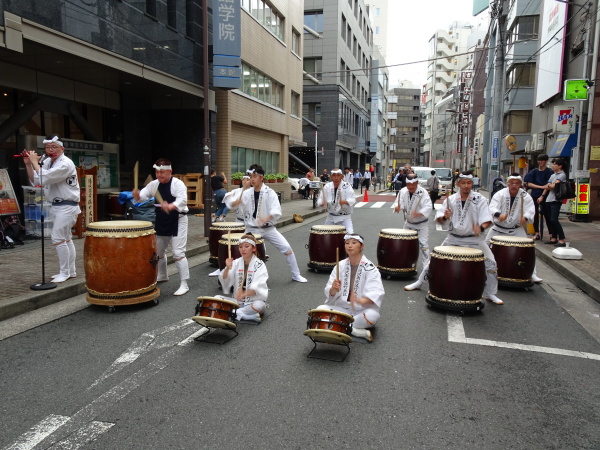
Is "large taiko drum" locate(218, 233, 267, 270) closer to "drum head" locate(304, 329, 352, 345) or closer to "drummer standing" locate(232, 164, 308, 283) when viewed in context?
"drummer standing" locate(232, 164, 308, 283)

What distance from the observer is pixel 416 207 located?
824cm

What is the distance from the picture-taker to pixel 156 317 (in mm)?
5969

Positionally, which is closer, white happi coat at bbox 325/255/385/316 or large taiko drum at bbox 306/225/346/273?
white happi coat at bbox 325/255/385/316

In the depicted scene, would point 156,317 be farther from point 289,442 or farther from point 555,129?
point 555,129

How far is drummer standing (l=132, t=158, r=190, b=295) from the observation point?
276 inches

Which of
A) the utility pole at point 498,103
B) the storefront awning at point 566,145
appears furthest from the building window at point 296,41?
the storefront awning at point 566,145

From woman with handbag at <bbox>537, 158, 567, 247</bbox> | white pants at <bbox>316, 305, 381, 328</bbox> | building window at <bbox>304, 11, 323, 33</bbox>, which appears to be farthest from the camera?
building window at <bbox>304, 11, 323, 33</bbox>

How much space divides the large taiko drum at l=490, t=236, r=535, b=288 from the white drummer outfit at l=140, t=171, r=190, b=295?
4841 mm

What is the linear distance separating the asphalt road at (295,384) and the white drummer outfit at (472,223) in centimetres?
70

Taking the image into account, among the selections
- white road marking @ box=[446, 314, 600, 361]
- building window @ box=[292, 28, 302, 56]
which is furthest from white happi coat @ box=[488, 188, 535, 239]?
building window @ box=[292, 28, 302, 56]

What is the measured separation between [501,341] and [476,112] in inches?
2687

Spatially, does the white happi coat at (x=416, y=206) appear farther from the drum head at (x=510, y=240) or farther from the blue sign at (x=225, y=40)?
the blue sign at (x=225, y=40)

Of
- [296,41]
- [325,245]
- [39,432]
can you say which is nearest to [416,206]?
[325,245]

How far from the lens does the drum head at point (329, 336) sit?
14.5 ft
